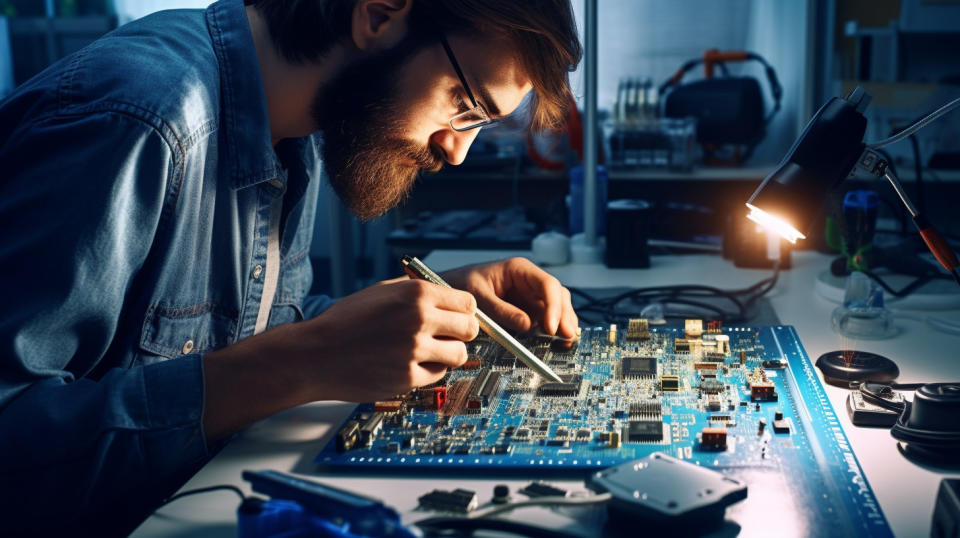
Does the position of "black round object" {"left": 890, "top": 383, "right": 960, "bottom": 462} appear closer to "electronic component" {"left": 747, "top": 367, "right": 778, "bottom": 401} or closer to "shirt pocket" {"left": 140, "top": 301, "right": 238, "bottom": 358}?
"electronic component" {"left": 747, "top": 367, "right": 778, "bottom": 401}

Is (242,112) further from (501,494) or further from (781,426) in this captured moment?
(781,426)

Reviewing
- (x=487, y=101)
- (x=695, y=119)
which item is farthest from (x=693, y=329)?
(x=695, y=119)

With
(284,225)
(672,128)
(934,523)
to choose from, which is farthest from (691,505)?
(672,128)

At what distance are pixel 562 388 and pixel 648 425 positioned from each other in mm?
134

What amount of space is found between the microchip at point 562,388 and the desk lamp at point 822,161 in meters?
0.29

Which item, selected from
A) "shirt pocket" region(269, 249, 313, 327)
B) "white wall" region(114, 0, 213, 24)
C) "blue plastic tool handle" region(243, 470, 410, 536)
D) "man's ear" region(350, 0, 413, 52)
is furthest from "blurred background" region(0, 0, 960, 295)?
"blue plastic tool handle" region(243, 470, 410, 536)

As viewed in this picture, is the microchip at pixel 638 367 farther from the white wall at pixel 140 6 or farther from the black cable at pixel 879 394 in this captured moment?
the white wall at pixel 140 6

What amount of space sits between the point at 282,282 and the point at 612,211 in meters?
0.75

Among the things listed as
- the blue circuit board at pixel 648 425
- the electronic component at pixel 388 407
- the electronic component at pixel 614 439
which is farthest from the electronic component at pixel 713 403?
the electronic component at pixel 388 407

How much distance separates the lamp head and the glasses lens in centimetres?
41

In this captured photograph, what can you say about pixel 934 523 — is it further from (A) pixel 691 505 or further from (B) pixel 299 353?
(B) pixel 299 353

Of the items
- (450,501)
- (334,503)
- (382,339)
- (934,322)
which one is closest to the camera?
(334,503)

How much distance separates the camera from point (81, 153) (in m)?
0.83

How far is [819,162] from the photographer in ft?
2.95
